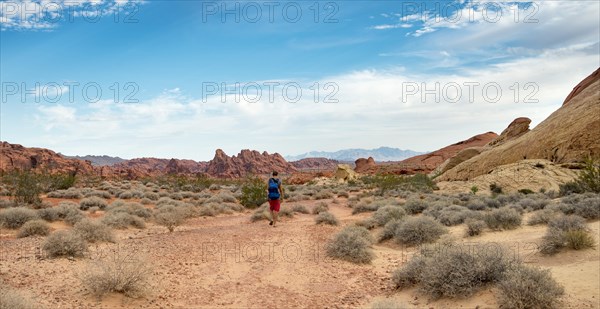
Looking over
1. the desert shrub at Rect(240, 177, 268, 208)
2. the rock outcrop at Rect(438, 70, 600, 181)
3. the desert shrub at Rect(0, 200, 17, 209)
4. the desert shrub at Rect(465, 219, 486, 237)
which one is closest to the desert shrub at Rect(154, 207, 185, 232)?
the desert shrub at Rect(240, 177, 268, 208)

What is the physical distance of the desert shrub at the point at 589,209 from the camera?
1045cm

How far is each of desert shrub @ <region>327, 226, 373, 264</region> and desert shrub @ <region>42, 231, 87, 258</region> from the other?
5.60 metres

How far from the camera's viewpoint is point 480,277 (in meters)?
6.12

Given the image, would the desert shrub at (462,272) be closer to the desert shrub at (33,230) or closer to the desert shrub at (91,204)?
the desert shrub at (33,230)

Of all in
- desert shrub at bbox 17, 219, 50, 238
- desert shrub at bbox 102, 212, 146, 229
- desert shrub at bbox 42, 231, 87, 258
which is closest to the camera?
desert shrub at bbox 42, 231, 87, 258

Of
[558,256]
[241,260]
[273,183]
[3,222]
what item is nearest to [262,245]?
[241,260]

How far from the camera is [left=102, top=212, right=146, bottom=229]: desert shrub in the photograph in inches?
522

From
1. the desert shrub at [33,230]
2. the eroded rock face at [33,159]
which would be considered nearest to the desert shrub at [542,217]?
the desert shrub at [33,230]

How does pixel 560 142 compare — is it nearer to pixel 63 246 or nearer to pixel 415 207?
pixel 415 207

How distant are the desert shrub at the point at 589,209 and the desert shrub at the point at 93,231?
12.8 meters

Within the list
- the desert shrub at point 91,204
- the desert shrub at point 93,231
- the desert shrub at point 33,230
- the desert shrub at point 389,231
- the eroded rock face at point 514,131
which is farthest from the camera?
the eroded rock face at point 514,131

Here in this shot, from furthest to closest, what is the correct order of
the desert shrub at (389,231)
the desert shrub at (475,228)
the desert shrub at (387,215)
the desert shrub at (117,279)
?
the desert shrub at (387,215)
the desert shrub at (389,231)
the desert shrub at (475,228)
the desert shrub at (117,279)

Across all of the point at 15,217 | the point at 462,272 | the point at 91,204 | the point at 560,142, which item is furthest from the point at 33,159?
the point at 462,272

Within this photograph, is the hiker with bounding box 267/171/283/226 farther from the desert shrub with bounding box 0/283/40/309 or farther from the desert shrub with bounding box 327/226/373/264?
the desert shrub with bounding box 0/283/40/309
